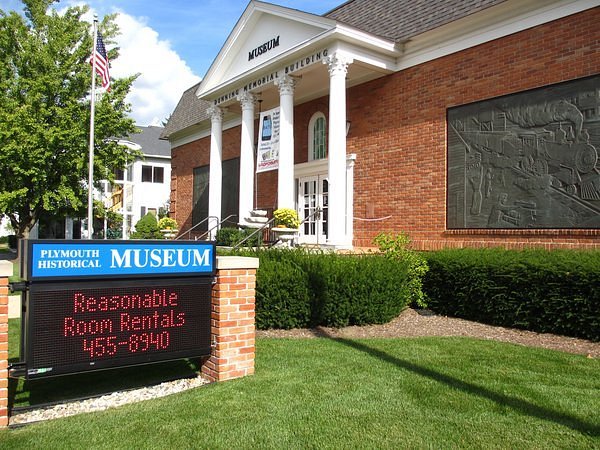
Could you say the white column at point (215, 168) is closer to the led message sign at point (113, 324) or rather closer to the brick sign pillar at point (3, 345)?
the led message sign at point (113, 324)

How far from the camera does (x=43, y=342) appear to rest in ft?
13.7

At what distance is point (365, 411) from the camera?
4.31 meters

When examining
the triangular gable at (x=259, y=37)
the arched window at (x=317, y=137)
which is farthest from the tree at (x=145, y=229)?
the arched window at (x=317, y=137)

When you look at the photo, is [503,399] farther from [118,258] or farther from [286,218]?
[286,218]

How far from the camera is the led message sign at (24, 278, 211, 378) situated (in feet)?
13.7

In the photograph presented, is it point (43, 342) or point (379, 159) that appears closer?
point (43, 342)

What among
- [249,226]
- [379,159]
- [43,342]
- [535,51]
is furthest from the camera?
[249,226]

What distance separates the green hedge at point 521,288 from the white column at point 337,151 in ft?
10.6

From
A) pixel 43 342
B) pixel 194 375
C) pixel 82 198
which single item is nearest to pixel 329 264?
pixel 194 375

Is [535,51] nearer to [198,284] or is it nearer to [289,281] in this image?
[289,281]

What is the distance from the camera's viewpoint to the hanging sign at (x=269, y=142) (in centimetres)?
1490

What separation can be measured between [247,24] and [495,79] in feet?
27.8

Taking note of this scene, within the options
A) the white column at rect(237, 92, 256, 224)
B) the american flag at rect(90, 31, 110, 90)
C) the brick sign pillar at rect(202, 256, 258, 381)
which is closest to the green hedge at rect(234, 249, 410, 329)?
the brick sign pillar at rect(202, 256, 258, 381)

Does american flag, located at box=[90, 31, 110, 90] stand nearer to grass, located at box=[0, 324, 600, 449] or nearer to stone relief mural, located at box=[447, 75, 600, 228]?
stone relief mural, located at box=[447, 75, 600, 228]
